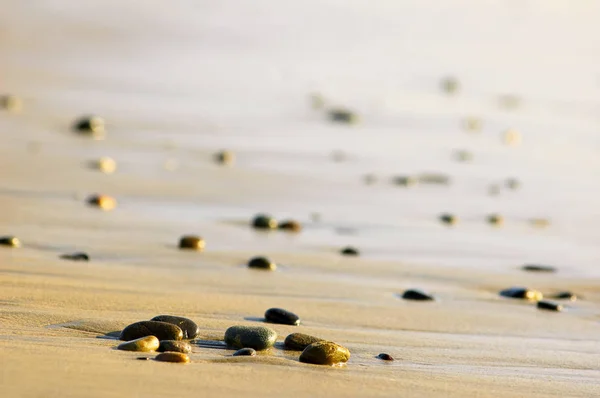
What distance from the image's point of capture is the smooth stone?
10.1 ft

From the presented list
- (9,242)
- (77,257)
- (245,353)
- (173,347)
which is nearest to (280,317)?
(245,353)

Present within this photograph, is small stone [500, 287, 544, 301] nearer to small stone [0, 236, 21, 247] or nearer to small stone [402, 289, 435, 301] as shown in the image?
small stone [402, 289, 435, 301]

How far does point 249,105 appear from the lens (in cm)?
1008

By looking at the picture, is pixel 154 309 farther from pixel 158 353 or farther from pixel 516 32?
pixel 516 32

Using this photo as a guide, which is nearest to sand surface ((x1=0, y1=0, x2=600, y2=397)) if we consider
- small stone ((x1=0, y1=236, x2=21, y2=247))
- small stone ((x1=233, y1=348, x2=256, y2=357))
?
small stone ((x1=233, y1=348, x2=256, y2=357))

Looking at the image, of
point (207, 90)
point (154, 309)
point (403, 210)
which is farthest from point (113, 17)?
point (154, 309)

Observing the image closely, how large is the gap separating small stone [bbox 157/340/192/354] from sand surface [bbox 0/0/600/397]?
3cm

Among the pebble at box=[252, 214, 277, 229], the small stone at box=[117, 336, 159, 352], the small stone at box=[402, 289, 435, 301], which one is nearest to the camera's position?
the small stone at box=[117, 336, 159, 352]

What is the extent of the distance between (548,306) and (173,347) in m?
1.84

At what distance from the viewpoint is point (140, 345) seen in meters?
2.95

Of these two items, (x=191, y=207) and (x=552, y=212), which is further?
(x=552, y=212)

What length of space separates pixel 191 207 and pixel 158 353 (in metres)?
3.06

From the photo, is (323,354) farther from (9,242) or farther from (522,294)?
(9,242)

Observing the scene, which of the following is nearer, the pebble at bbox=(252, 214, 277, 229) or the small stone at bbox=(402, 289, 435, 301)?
the small stone at bbox=(402, 289, 435, 301)
